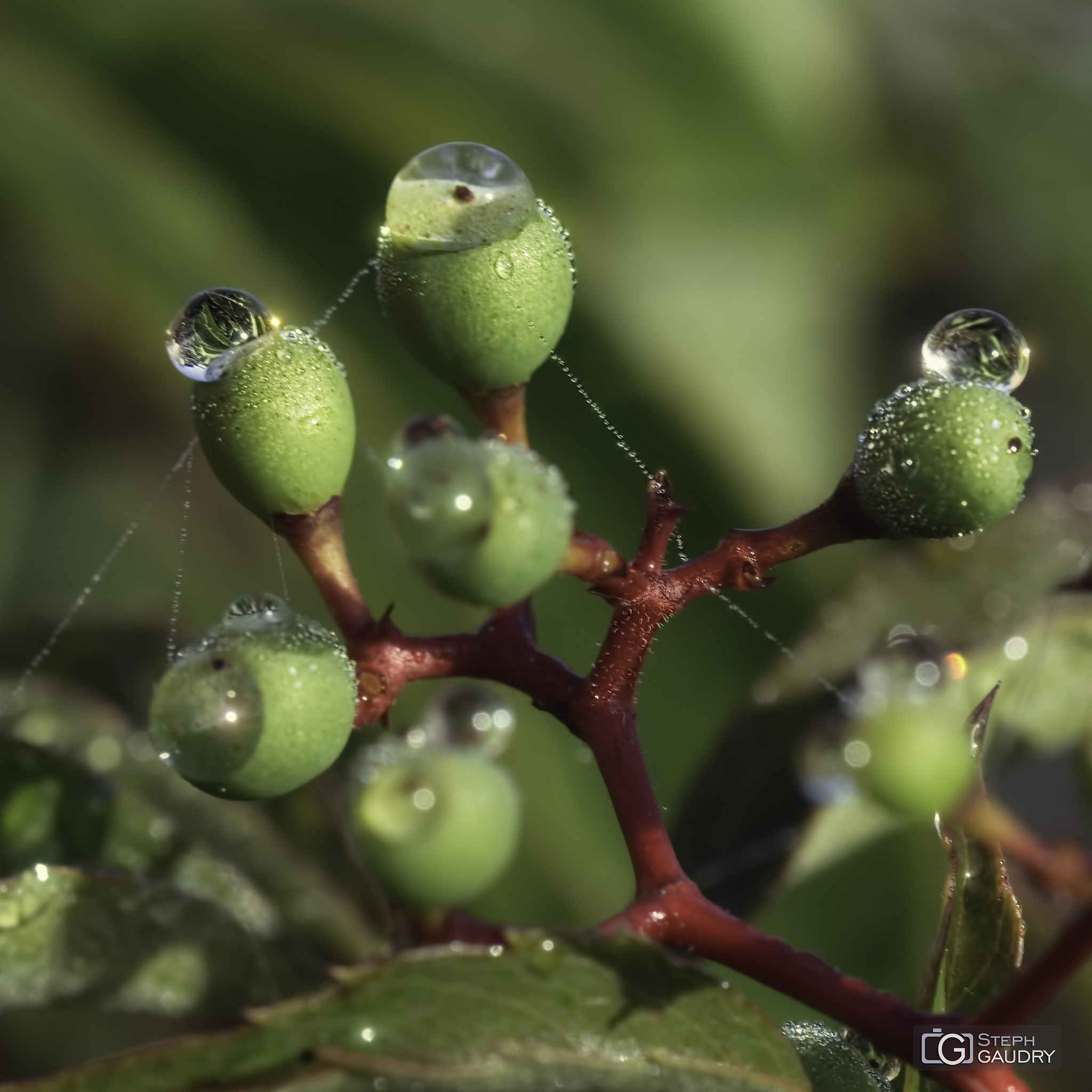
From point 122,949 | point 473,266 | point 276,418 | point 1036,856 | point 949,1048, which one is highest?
point 473,266

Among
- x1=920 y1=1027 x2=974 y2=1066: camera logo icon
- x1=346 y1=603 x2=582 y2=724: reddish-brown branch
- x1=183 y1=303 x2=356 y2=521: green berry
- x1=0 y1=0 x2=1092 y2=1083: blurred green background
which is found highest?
x1=0 y1=0 x2=1092 y2=1083: blurred green background

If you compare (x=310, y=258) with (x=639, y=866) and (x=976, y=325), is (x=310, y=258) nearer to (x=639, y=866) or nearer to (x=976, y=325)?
(x=976, y=325)

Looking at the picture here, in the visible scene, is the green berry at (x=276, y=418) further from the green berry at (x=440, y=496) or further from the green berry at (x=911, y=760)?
the green berry at (x=911, y=760)

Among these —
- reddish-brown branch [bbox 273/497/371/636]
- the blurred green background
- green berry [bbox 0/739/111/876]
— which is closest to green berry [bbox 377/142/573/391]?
reddish-brown branch [bbox 273/497/371/636]

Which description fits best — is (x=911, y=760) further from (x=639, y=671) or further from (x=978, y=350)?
(x=978, y=350)

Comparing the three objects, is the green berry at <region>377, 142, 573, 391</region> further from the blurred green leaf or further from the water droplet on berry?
the blurred green leaf

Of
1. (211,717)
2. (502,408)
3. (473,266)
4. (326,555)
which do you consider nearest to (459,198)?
(473,266)
